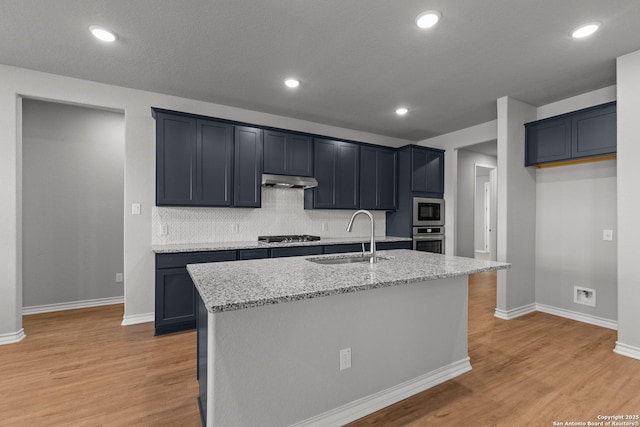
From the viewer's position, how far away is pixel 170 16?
7.17 feet

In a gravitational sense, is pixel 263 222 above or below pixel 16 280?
above

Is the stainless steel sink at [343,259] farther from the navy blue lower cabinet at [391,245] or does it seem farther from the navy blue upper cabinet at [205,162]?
the navy blue lower cabinet at [391,245]

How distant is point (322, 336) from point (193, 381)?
Answer: 46.4 inches

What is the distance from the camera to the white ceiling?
2105 mm

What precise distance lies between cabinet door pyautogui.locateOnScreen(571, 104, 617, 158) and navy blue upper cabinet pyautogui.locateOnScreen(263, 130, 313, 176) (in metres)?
3.11

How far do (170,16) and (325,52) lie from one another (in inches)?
47.9

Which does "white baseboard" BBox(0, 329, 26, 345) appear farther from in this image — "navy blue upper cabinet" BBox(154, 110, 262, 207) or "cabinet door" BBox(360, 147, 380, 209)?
"cabinet door" BBox(360, 147, 380, 209)

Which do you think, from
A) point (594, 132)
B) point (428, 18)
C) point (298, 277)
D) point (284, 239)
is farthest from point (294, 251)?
point (594, 132)

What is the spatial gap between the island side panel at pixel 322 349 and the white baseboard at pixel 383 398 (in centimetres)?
3

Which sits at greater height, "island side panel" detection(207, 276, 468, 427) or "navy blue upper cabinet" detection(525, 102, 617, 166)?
"navy blue upper cabinet" detection(525, 102, 617, 166)

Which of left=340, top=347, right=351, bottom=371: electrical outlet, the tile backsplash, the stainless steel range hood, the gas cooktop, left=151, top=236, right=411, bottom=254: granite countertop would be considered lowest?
left=340, top=347, right=351, bottom=371: electrical outlet

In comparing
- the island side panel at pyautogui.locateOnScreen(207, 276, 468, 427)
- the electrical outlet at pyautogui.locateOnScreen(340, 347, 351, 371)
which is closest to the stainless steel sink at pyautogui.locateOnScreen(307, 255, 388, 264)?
the island side panel at pyautogui.locateOnScreen(207, 276, 468, 427)

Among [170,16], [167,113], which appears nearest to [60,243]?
[167,113]

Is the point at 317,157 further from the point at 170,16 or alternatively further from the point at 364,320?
the point at 364,320
